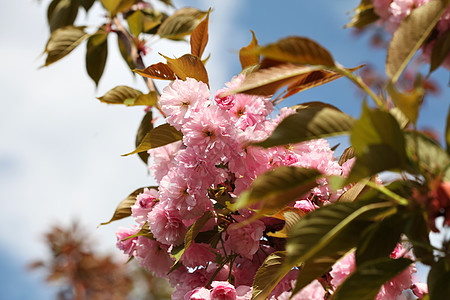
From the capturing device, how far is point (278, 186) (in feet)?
1.33

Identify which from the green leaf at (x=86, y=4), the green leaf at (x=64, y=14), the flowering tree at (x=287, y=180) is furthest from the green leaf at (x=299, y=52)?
the green leaf at (x=64, y=14)

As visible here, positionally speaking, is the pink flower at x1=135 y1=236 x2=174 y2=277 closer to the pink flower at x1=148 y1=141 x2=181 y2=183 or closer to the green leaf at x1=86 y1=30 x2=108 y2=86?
the pink flower at x1=148 y1=141 x2=181 y2=183

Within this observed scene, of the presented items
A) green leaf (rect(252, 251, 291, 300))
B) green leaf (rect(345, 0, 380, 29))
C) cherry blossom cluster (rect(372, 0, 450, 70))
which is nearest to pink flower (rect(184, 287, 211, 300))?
green leaf (rect(252, 251, 291, 300))

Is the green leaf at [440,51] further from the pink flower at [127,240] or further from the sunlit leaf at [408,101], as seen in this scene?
the pink flower at [127,240]

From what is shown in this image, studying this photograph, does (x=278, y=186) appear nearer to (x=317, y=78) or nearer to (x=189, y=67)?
(x=317, y=78)

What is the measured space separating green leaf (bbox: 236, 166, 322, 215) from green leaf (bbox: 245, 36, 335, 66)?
112 millimetres

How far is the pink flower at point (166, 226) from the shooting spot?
82 centimetres

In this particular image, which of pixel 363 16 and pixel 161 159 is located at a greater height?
pixel 363 16

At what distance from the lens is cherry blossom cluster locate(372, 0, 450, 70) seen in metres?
0.78

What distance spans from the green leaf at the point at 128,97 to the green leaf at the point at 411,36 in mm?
645

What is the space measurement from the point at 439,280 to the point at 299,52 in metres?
0.26

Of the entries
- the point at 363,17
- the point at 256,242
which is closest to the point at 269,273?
the point at 256,242

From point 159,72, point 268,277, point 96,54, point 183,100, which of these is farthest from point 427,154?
point 96,54

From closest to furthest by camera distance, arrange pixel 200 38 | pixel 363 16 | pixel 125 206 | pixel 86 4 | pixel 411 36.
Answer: pixel 411 36
pixel 200 38
pixel 125 206
pixel 363 16
pixel 86 4
